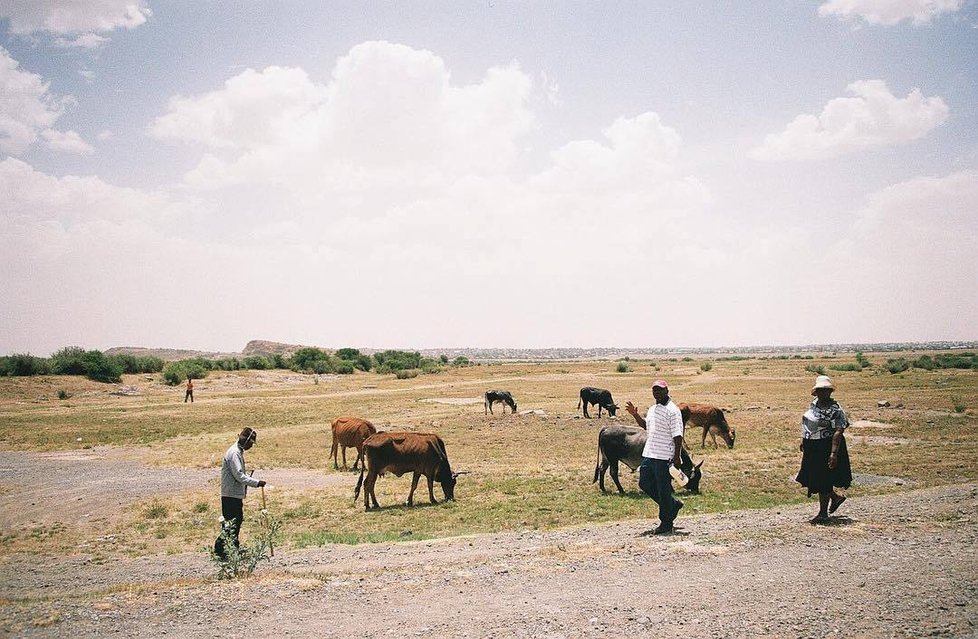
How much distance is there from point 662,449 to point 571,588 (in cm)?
329

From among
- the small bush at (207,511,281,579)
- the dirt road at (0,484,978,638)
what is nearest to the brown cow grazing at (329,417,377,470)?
the dirt road at (0,484,978,638)

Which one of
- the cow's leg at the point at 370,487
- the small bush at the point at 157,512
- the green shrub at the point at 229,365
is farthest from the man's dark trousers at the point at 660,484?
the green shrub at the point at 229,365

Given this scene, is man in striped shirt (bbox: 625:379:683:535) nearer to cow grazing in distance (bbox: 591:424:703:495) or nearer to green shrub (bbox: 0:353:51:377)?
cow grazing in distance (bbox: 591:424:703:495)

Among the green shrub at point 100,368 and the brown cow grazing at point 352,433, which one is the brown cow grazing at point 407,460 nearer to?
the brown cow grazing at point 352,433

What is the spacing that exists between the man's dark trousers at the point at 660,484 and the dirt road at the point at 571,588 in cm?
41

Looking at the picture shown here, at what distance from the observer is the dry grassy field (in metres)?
13.5

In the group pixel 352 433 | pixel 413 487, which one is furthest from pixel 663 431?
pixel 352 433

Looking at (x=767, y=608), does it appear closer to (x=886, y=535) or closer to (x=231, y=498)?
(x=886, y=535)

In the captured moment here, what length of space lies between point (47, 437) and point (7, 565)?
78.0 ft

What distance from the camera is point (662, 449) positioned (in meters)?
10.2

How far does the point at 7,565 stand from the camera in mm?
11117

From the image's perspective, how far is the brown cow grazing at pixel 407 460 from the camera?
15.0 metres

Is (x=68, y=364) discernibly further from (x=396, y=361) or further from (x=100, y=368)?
(x=396, y=361)

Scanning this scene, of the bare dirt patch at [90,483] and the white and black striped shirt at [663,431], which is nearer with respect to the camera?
the white and black striped shirt at [663,431]
